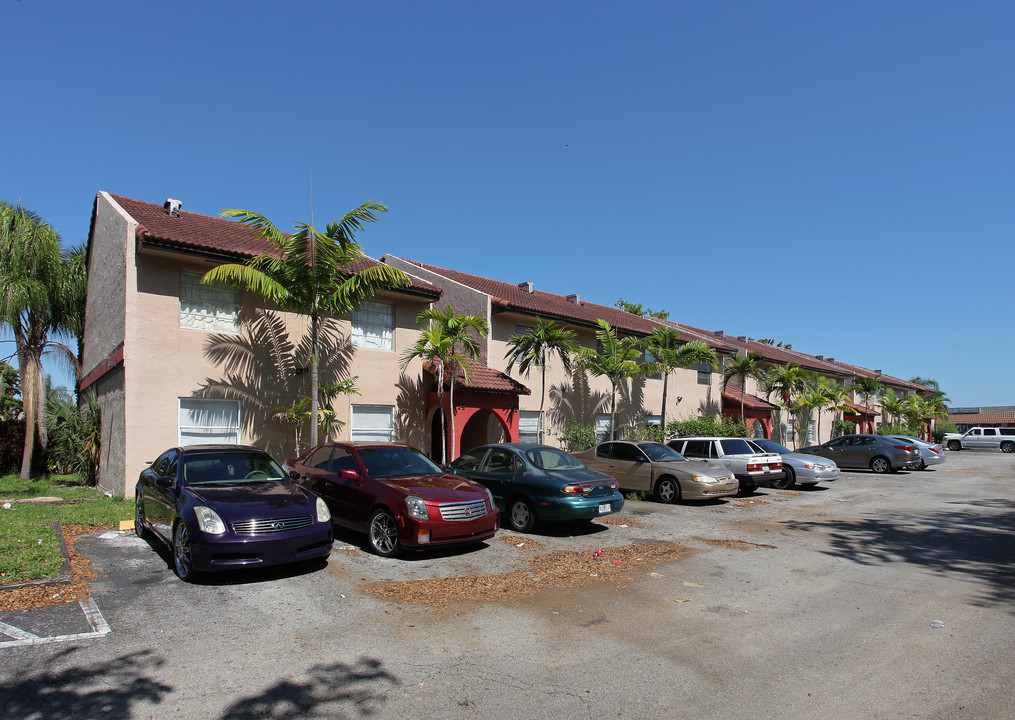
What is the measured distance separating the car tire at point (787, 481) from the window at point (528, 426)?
7379 mm

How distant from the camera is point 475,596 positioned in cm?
695

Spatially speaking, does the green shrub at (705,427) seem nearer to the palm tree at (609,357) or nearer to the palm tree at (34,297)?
the palm tree at (609,357)

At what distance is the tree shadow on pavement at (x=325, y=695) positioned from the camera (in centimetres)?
414

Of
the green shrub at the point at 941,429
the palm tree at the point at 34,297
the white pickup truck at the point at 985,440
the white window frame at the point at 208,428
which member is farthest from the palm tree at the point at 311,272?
the green shrub at the point at 941,429

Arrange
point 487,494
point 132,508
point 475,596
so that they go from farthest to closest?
point 132,508, point 487,494, point 475,596

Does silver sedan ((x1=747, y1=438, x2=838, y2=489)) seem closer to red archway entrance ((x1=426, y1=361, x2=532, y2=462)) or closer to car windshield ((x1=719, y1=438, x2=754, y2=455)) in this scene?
car windshield ((x1=719, y1=438, x2=754, y2=455))

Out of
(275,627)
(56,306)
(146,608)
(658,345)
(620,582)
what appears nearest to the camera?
(275,627)

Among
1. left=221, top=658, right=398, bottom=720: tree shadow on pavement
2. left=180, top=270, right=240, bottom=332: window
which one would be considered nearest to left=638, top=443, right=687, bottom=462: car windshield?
left=180, top=270, right=240, bottom=332: window

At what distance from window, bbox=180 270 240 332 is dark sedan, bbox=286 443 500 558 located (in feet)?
16.3

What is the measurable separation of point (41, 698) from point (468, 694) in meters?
2.91

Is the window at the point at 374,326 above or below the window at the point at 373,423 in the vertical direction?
above

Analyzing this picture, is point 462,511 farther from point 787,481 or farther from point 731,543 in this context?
point 787,481

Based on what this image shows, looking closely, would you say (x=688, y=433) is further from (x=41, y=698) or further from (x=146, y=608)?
(x=41, y=698)

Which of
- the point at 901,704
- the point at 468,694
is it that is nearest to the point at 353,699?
the point at 468,694
